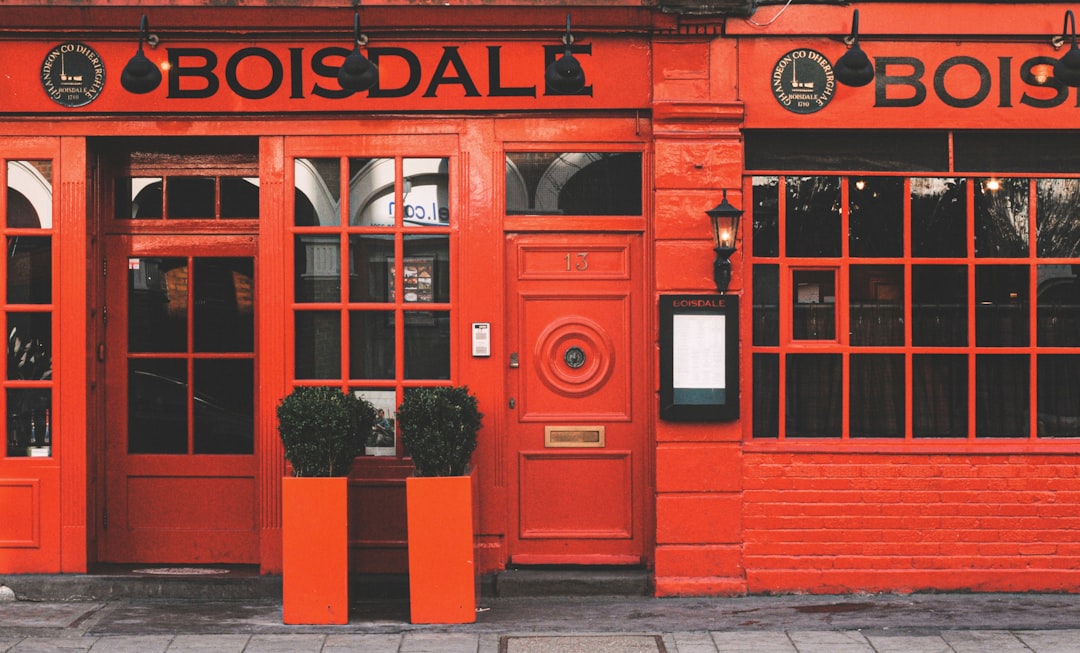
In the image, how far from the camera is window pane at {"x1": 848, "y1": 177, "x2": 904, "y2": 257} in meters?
8.20

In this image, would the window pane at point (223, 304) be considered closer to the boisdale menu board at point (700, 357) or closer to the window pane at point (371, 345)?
the window pane at point (371, 345)

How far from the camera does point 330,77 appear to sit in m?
8.19

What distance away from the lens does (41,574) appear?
8188mm

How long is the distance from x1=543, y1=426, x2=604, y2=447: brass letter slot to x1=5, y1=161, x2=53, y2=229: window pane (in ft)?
13.0

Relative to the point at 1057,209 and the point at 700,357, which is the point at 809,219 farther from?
the point at 1057,209

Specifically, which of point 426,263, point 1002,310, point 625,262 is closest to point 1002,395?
point 1002,310

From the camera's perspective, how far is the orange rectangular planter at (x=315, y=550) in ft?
23.9

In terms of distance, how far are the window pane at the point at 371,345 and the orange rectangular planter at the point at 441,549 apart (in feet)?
4.00

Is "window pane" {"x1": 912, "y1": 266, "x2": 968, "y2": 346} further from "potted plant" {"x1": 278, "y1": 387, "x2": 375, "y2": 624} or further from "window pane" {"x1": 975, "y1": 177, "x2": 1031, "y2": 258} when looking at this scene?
"potted plant" {"x1": 278, "y1": 387, "x2": 375, "y2": 624}

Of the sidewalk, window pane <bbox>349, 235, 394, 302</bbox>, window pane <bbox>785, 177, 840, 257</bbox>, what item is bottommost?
the sidewalk

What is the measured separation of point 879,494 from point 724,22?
3.53 metres

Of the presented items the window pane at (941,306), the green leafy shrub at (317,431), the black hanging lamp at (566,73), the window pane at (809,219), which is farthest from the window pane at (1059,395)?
the green leafy shrub at (317,431)

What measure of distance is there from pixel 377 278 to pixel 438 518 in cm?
195

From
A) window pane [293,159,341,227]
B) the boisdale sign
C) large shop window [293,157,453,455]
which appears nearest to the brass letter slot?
large shop window [293,157,453,455]
